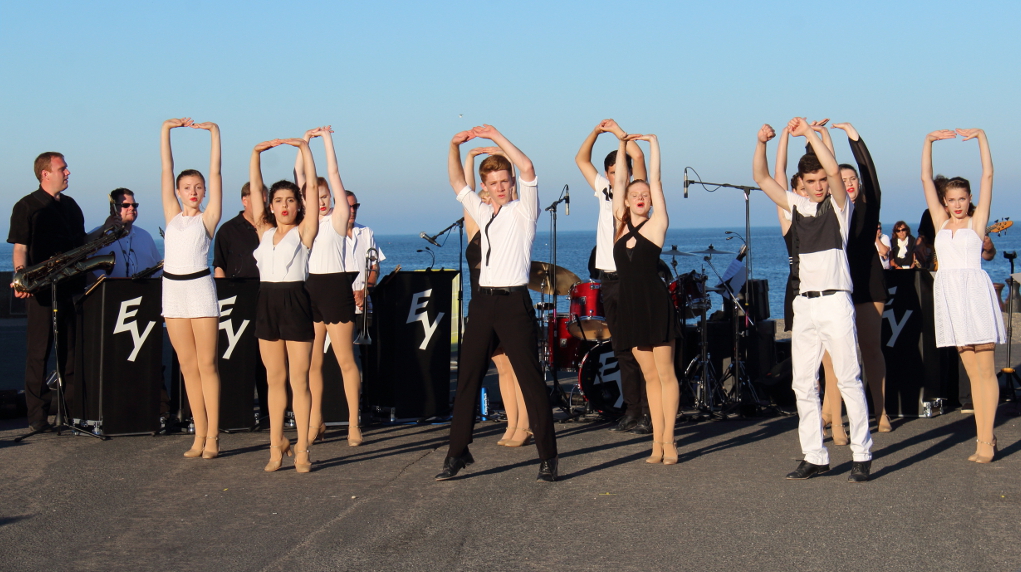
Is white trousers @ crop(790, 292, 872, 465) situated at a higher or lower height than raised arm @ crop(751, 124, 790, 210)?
lower

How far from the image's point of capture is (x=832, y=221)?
6.00 m

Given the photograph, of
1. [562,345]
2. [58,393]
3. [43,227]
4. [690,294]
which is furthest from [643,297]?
[43,227]

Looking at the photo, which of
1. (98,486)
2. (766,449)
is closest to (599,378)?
(766,449)

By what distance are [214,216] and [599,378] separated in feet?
12.0

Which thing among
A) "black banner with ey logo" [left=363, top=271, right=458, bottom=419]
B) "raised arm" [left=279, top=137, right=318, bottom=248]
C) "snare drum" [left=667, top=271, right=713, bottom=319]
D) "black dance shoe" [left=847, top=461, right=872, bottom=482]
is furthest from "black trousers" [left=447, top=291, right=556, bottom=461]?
"snare drum" [left=667, top=271, right=713, bottom=319]

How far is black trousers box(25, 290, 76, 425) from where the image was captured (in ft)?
25.9

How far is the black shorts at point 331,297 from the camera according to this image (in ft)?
23.5

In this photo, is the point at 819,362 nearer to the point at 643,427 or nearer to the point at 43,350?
the point at 643,427

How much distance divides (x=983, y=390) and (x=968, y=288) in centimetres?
70

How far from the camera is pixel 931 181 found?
6809 mm

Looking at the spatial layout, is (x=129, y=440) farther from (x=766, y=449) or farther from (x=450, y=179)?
(x=766, y=449)

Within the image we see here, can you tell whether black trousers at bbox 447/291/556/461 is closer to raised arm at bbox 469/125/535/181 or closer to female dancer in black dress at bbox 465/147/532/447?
raised arm at bbox 469/125/535/181

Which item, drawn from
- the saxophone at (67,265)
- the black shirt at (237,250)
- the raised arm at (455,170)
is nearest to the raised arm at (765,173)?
the raised arm at (455,170)

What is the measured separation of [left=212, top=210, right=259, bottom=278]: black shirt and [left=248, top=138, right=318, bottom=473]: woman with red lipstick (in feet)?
7.07
